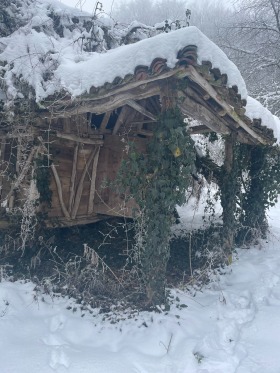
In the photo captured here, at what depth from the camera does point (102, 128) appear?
6586mm

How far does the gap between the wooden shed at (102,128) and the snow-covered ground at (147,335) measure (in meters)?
1.59

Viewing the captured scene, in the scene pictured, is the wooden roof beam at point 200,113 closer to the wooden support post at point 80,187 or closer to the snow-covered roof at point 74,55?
the snow-covered roof at point 74,55

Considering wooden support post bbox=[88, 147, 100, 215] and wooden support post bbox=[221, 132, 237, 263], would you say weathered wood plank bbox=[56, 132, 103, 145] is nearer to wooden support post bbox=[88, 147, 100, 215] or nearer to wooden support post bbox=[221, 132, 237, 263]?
wooden support post bbox=[88, 147, 100, 215]

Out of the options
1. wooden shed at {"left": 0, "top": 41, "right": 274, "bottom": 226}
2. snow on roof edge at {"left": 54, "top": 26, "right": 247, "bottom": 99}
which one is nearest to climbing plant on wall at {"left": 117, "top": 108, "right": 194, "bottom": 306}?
wooden shed at {"left": 0, "top": 41, "right": 274, "bottom": 226}

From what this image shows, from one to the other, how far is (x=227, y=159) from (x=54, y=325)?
389 cm

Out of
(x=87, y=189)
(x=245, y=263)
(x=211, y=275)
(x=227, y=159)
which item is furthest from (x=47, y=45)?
(x=245, y=263)

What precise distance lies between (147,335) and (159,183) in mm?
1711

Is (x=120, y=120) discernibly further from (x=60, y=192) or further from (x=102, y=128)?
(x=60, y=192)

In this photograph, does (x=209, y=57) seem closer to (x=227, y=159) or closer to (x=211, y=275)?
(x=227, y=159)

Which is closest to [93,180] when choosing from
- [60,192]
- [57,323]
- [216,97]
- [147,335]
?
[60,192]

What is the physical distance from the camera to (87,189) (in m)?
6.84

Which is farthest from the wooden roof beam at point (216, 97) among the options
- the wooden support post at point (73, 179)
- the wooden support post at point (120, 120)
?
the wooden support post at point (73, 179)

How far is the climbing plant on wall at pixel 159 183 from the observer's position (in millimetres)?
4145

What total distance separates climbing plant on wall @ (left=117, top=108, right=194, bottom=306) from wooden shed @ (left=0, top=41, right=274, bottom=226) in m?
0.32
